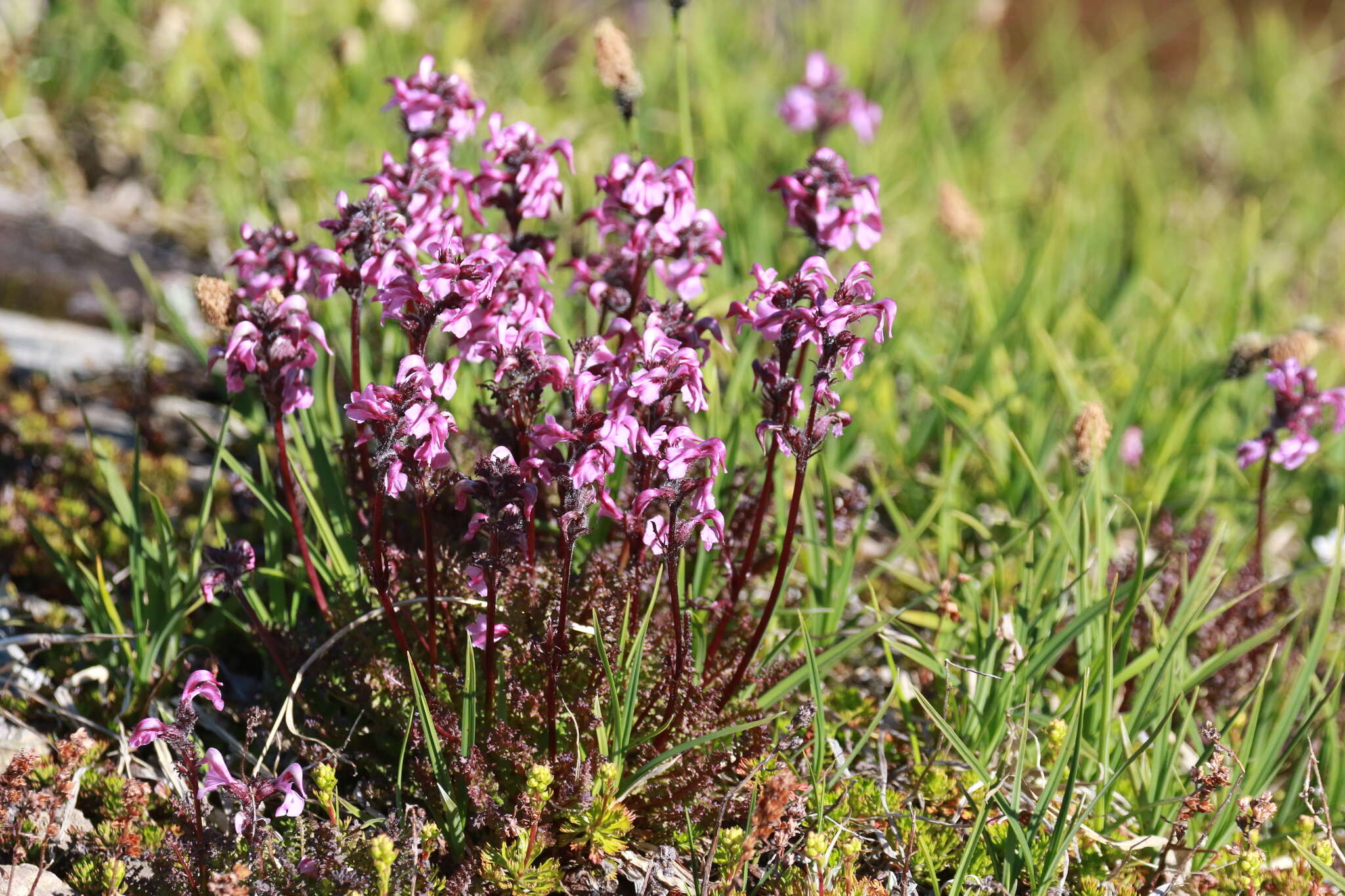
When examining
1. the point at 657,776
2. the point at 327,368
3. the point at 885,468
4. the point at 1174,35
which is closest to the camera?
the point at 657,776

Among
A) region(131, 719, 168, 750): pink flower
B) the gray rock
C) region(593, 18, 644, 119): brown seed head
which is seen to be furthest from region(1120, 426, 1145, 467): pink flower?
the gray rock

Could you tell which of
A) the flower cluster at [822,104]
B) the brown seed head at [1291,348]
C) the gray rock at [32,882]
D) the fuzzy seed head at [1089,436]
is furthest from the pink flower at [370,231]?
the flower cluster at [822,104]

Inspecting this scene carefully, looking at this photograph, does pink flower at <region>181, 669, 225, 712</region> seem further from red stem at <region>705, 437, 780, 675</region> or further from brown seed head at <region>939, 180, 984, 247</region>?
brown seed head at <region>939, 180, 984, 247</region>

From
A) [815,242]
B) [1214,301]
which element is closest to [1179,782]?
[815,242]

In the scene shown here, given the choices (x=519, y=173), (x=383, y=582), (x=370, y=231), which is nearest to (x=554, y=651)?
(x=383, y=582)

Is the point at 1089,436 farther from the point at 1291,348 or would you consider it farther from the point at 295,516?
the point at 295,516

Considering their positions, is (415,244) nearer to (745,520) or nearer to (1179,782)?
(745,520)
